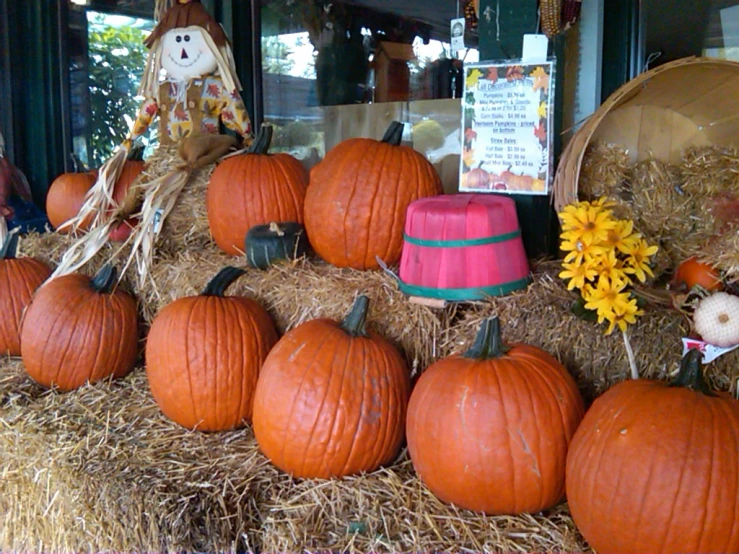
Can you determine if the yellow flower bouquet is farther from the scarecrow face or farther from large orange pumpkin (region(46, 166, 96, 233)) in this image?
large orange pumpkin (region(46, 166, 96, 233))

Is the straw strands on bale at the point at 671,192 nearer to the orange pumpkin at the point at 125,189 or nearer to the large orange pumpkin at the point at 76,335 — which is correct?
the large orange pumpkin at the point at 76,335

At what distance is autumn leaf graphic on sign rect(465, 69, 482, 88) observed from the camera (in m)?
2.31

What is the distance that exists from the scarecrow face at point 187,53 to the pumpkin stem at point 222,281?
1633 mm

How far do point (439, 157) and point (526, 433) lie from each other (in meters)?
2.48

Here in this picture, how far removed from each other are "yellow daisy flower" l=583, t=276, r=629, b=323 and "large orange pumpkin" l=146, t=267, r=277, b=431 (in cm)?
114

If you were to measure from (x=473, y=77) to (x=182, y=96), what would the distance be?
2.06 m

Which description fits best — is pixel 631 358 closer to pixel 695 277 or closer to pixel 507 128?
pixel 695 277

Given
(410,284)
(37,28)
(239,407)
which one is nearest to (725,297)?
(410,284)

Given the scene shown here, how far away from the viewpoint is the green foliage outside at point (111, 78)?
207 inches

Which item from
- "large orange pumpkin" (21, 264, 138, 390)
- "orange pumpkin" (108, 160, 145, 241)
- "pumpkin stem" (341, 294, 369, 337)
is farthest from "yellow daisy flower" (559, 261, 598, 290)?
"orange pumpkin" (108, 160, 145, 241)

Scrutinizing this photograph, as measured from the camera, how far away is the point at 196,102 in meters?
3.81

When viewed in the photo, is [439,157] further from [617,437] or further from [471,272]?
[617,437]

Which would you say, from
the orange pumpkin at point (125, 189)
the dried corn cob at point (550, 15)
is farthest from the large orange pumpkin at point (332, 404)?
the orange pumpkin at point (125, 189)

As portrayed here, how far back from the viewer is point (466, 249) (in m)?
2.04
